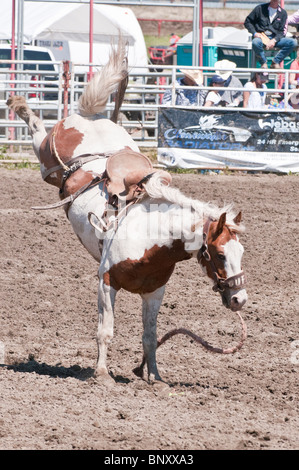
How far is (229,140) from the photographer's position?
1322 centimetres

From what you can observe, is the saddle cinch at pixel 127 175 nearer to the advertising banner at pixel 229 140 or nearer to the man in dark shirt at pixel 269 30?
the advertising banner at pixel 229 140

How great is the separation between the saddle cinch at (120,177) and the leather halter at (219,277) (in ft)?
2.00

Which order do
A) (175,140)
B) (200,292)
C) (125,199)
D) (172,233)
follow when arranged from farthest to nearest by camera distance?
(175,140), (200,292), (125,199), (172,233)

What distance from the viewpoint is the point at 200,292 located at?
7.35 m

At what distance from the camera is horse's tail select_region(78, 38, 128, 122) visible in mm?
6395

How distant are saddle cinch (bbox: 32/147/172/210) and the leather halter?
2.00ft

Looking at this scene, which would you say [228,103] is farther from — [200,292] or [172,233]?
[172,233]

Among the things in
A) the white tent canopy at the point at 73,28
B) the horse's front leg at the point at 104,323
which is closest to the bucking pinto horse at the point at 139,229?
the horse's front leg at the point at 104,323

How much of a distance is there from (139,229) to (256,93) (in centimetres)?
900

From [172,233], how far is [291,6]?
24493 mm

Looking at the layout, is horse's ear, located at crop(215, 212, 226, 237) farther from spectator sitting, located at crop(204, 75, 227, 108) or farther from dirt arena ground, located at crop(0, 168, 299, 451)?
spectator sitting, located at crop(204, 75, 227, 108)

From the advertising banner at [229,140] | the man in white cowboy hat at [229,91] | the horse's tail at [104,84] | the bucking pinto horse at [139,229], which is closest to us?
the bucking pinto horse at [139,229]

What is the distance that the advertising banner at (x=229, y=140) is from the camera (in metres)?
13.1
